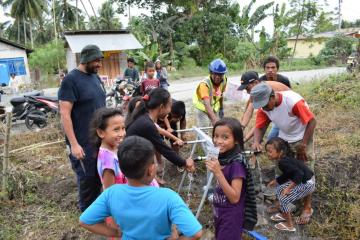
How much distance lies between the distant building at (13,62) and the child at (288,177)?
61.7 feet

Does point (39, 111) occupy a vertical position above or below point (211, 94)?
below

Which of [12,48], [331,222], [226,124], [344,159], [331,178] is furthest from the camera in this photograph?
[12,48]

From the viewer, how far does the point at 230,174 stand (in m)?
2.26

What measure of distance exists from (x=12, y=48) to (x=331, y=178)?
20.4 meters

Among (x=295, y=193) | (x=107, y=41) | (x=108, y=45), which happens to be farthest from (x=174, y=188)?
(x=107, y=41)

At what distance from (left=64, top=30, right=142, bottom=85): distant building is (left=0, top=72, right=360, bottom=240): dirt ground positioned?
13.2 meters

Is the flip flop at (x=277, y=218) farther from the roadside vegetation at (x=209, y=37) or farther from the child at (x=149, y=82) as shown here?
the roadside vegetation at (x=209, y=37)

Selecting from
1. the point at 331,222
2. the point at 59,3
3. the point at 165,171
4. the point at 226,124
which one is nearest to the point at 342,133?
the point at 331,222

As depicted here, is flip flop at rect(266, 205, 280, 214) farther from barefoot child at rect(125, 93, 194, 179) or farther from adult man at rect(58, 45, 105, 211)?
adult man at rect(58, 45, 105, 211)

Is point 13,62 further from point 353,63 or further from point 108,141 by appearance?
point 108,141

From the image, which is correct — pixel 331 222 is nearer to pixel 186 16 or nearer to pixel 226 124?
pixel 226 124

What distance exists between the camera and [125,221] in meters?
1.65

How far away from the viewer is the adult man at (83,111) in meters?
3.00

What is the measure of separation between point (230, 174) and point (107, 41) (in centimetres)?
1760
